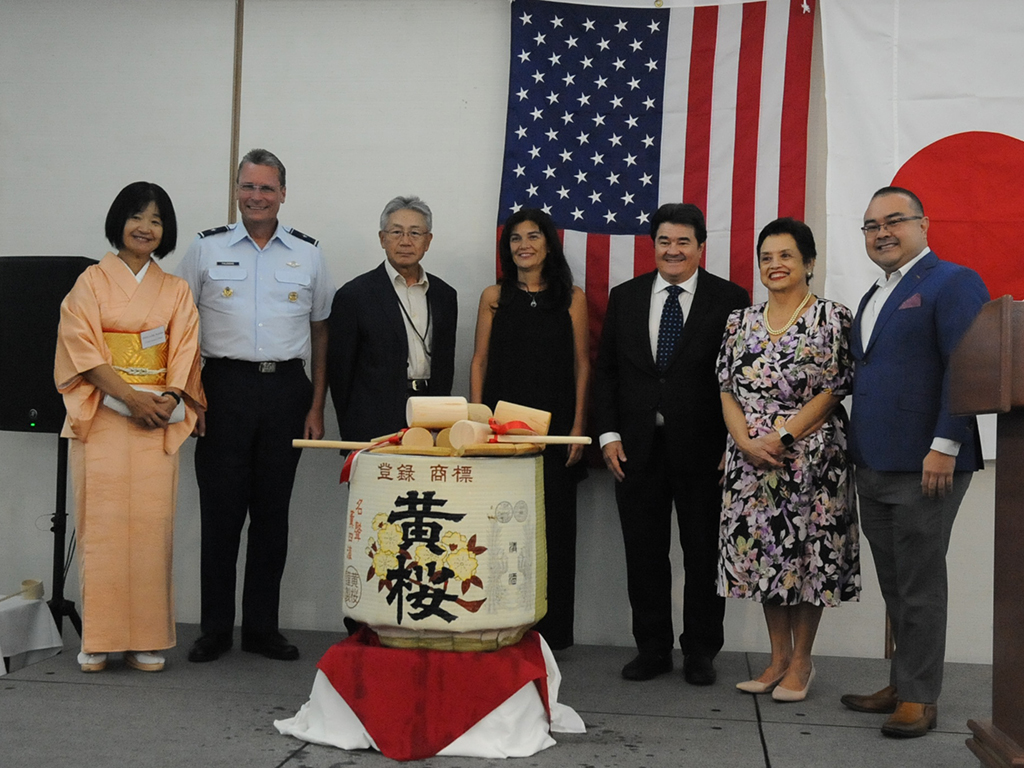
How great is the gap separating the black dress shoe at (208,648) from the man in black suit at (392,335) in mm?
861

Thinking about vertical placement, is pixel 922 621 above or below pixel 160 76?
below

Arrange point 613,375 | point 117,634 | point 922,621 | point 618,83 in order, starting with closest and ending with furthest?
point 922,621 < point 117,634 < point 613,375 < point 618,83

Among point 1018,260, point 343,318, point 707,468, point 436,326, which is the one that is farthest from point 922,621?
point 343,318

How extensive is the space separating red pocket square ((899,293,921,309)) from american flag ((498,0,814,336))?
1.10 m

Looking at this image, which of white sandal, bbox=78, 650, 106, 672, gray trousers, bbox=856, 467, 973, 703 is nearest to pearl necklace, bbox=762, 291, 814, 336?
gray trousers, bbox=856, 467, 973, 703

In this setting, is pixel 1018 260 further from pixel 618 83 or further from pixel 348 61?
pixel 348 61

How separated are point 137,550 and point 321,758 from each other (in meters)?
1.22

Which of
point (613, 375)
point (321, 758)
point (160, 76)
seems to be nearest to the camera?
point (321, 758)

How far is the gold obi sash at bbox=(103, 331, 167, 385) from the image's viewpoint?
3359 millimetres

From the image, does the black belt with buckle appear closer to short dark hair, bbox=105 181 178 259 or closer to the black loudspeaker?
short dark hair, bbox=105 181 178 259

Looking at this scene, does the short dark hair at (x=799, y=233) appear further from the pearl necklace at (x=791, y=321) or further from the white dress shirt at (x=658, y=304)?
the white dress shirt at (x=658, y=304)

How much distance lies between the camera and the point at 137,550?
133 inches

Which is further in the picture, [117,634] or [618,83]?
[618,83]

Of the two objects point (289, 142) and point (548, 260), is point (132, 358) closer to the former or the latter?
point (289, 142)
